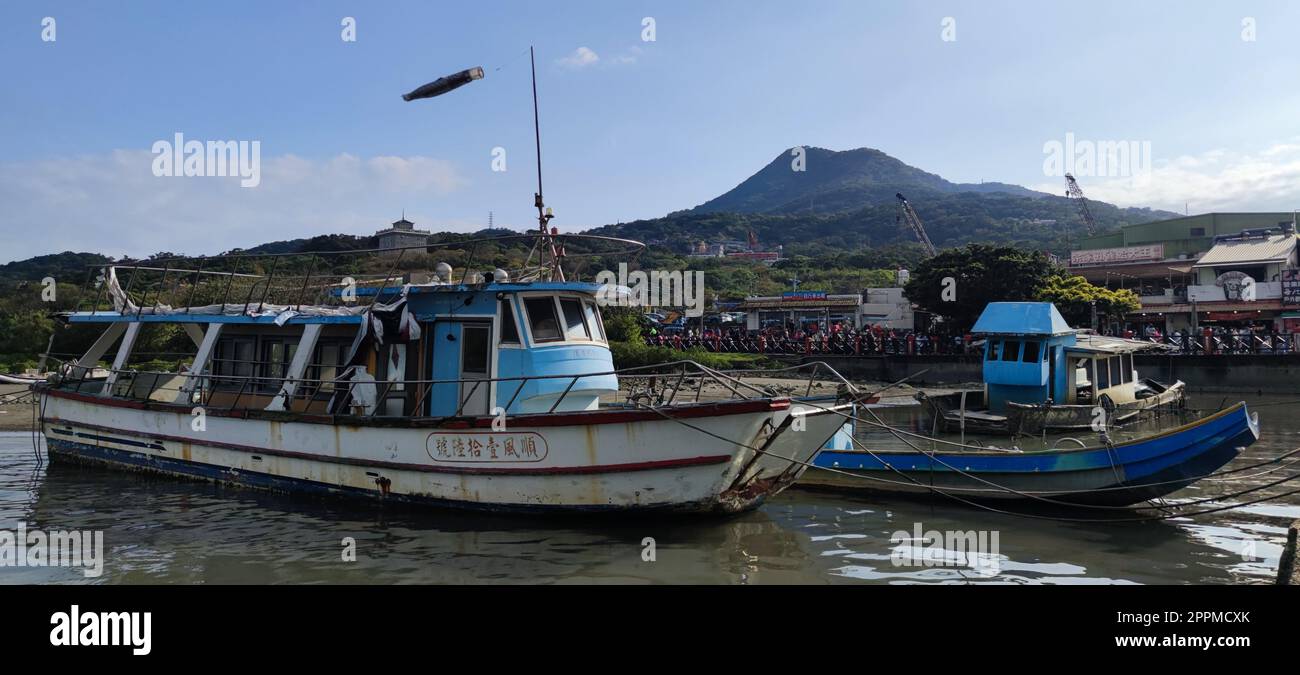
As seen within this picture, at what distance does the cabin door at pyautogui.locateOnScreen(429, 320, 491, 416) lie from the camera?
1129 centimetres

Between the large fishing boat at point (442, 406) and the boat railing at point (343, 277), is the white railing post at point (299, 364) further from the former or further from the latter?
the boat railing at point (343, 277)

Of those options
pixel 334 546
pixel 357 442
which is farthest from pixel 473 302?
pixel 334 546

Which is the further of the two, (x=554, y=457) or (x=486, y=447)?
(x=486, y=447)

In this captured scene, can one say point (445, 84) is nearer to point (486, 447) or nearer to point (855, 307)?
point (486, 447)

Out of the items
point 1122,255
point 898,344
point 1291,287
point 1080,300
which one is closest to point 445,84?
point 898,344

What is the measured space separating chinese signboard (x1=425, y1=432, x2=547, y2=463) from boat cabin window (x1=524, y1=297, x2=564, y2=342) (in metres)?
1.75

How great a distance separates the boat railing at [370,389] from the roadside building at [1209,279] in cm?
3494

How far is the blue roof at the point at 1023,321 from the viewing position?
1966 centimetres

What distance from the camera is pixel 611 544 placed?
30.3 feet

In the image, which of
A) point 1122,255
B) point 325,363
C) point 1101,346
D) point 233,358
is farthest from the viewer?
point 1122,255

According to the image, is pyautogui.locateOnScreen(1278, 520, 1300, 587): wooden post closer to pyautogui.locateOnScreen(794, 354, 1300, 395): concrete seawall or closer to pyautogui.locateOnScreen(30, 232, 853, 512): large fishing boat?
pyautogui.locateOnScreen(30, 232, 853, 512): large fishing boat

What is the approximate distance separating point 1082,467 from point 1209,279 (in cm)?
4697

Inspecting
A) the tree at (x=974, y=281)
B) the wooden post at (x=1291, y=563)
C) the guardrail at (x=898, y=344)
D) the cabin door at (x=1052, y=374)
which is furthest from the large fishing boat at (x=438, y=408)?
the tree at (x=974, y=281)

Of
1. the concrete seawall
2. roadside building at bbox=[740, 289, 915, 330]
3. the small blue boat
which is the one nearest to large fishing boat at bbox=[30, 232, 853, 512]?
the small blue boat
